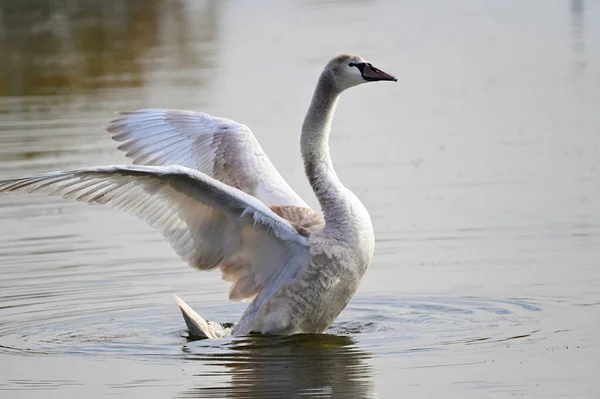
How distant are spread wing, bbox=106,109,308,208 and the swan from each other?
0.02 meters

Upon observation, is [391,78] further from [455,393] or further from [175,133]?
[455,393]

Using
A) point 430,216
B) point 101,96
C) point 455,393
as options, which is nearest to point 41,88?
point 101,96

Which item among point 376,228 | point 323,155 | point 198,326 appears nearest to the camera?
point 198,326

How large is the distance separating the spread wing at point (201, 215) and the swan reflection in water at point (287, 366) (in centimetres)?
51

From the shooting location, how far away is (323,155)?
9844 mm

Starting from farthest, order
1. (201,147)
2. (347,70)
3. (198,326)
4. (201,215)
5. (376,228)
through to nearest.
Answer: (376,228) < (201,147) < (347,70) < (201,215) < (198,326)

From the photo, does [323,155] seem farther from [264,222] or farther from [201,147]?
[201,147]

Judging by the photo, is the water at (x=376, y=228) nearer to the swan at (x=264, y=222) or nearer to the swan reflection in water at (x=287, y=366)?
the swan reflection in water at (x=287, y=366)

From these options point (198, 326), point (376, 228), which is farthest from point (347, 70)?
point (376, 228)

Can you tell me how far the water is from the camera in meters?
8.53

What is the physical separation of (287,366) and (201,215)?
134cm

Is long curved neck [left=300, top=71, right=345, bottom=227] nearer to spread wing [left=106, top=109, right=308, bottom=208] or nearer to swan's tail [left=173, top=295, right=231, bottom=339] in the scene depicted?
spread wing [left=106, top=109, right=308, bottom=208]

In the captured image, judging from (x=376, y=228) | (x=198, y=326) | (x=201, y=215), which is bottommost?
(x=376, y=228)

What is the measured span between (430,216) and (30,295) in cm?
365
